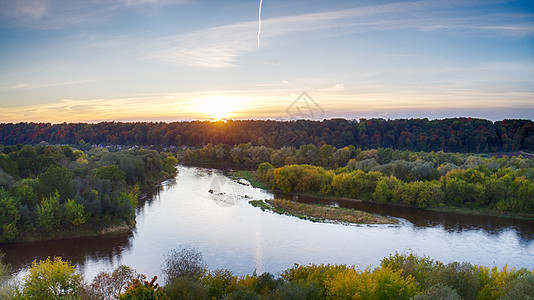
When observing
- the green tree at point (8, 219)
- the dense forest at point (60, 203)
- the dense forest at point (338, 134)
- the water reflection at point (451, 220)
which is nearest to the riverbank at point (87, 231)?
the dense forest at point (60, 203)

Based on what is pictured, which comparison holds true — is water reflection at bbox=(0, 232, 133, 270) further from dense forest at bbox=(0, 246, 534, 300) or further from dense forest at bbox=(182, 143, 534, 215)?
dense forest at bbox=(182, 143, 534, 215)

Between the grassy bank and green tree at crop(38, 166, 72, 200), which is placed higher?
green tree at crop(38, 166, 72, 200)

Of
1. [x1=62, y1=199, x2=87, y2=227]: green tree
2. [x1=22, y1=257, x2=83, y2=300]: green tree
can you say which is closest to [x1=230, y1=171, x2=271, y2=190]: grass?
[x1=62, y1=199, x2=87, y2=227]: green tree

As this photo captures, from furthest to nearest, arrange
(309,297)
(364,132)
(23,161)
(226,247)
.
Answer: (364,132) < (23,161) < (226,247) < (309,297)

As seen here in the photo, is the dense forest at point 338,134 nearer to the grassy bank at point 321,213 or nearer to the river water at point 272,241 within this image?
the grassy bank at point 321,213

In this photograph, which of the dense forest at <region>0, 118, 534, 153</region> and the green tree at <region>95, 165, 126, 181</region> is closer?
the green tree at <region>95, 165, 126, 181</region>

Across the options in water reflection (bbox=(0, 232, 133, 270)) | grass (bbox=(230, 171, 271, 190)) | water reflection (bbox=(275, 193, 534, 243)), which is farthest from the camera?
grass (bbox=(230, 171, 271, 190))

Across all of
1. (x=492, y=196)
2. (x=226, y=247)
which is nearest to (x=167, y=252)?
(x=226, y=247)

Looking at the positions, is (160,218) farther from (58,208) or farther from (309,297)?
(309,297)
